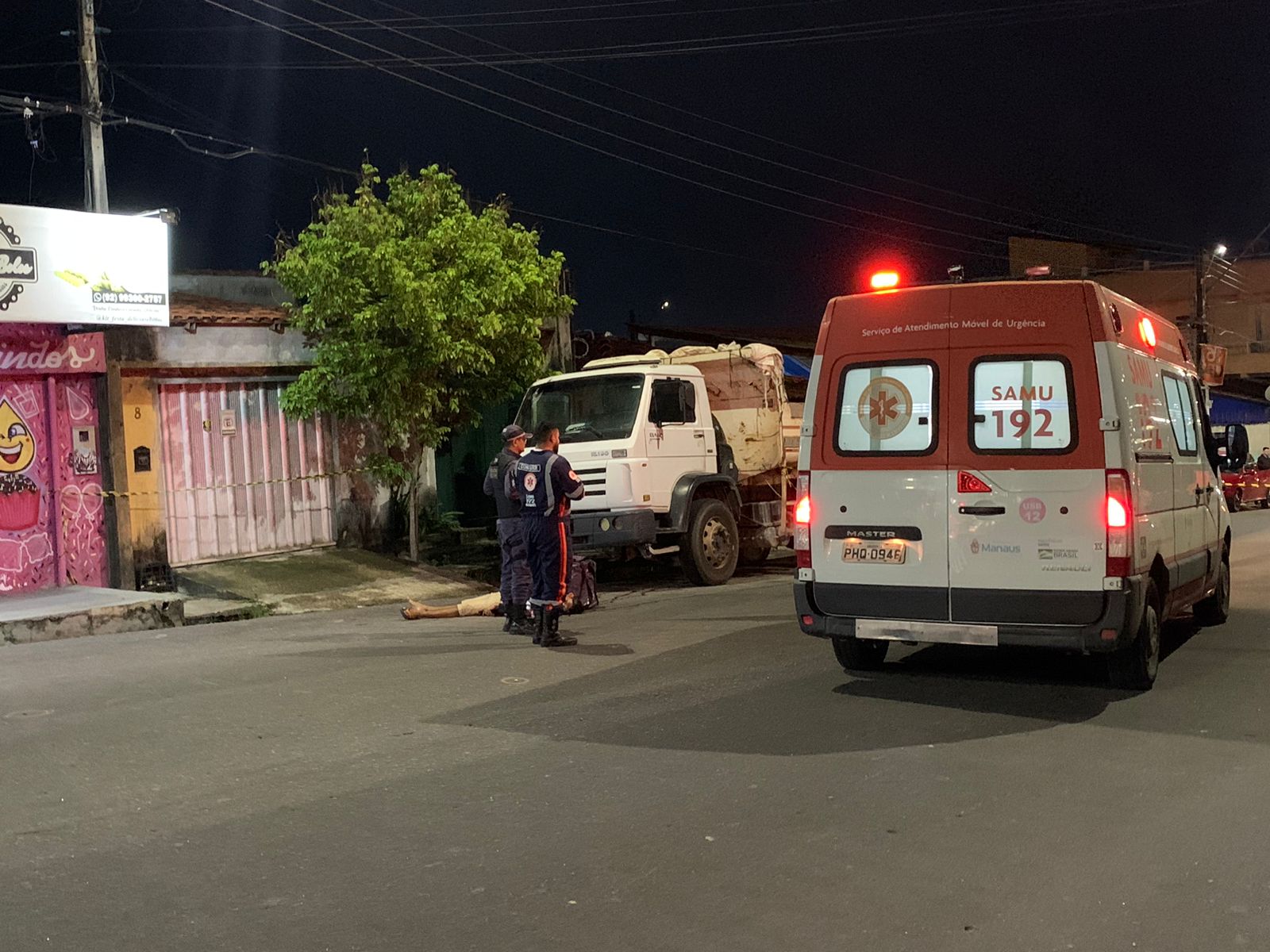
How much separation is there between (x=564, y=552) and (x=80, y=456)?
269 inches

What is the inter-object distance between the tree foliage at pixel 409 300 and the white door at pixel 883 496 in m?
7.27

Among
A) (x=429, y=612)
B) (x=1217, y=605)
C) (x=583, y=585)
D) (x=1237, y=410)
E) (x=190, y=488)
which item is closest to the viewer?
(x=1217, y=605)

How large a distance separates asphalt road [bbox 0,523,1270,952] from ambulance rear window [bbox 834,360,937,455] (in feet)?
5.05

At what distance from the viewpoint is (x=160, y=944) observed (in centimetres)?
392

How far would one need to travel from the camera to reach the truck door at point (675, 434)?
13.4m

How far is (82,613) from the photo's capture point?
10914mm

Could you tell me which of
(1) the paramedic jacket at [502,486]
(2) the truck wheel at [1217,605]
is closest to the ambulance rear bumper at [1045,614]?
(2) the truck wheel at [1217,605]

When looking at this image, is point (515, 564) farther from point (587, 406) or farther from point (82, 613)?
point (82, 613)

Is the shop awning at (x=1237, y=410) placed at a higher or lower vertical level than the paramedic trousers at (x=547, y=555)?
higher

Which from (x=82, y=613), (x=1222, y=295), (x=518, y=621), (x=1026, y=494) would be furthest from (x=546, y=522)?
(x=1222, y=295)

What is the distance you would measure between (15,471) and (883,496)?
976 centimetres

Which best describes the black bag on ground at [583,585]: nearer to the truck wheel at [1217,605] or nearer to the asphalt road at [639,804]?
the asphalt road at [639,804]

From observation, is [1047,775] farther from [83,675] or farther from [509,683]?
[83,675]

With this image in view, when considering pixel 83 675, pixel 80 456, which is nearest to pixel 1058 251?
pixel 80 456
